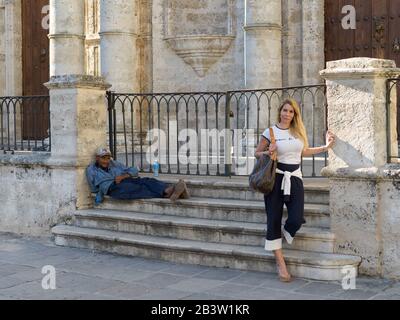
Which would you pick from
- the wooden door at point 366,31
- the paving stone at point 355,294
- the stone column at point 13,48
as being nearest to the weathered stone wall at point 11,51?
the stone column at point 13,48

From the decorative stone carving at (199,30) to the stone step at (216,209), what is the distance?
5305mm

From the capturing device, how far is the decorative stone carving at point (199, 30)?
12.9 metres

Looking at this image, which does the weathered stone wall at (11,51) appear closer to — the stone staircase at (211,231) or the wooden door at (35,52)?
the wooden door at (35,52)

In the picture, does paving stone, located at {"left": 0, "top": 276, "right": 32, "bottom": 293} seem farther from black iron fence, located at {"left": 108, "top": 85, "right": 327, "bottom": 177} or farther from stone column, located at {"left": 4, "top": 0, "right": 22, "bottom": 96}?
stone column, located at {"left": 4, "top": 0, "right": 22, "bottom": 96}

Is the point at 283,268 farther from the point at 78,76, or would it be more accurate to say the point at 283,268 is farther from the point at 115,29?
the point at 115,29

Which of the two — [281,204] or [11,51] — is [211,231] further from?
[11,51]

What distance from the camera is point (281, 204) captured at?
6328 millimetres

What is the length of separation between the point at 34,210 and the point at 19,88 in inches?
312

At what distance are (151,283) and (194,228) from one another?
1.28 metres

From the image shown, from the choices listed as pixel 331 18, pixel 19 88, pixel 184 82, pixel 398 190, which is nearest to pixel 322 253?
pixel 398 190

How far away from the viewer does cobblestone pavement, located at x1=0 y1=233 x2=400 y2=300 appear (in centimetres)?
593

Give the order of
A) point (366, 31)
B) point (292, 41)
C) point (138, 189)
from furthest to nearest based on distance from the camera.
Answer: point (292, 41)
point (366, 31)
point (138, 189)

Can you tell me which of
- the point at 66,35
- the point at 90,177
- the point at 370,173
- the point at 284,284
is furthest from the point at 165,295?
the point at 66,35

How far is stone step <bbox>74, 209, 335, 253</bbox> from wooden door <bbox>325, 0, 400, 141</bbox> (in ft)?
17.2
